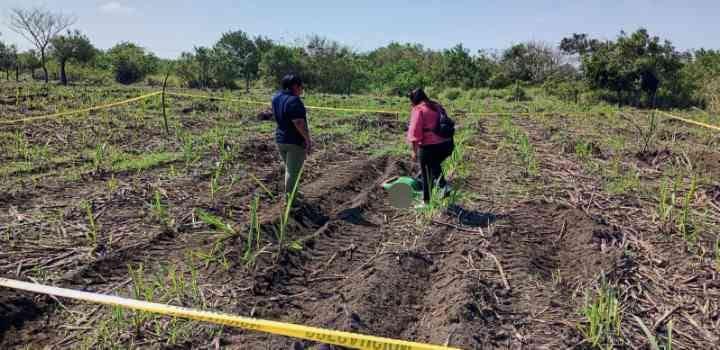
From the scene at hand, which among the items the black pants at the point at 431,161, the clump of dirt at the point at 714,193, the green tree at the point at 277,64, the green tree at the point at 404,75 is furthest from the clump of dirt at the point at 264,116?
the green tree at the point at 404,75

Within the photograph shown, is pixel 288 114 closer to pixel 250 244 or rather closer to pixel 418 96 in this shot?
pixel 418 96

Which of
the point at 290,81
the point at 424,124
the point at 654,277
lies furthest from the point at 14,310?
the point at 654,277

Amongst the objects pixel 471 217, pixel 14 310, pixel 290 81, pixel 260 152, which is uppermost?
pixel 290 81

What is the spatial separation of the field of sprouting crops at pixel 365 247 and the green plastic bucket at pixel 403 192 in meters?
0.14

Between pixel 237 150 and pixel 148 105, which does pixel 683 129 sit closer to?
pixel 237 150

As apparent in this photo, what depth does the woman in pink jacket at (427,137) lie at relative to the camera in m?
5.45

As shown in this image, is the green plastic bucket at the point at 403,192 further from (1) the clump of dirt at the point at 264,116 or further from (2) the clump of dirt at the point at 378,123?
(1) the clump of dirt at the point at 264,116

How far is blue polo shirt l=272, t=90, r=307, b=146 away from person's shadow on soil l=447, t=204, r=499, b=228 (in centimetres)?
188

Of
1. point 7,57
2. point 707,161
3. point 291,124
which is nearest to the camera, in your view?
point 291,124

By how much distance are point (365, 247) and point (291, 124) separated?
1.58m

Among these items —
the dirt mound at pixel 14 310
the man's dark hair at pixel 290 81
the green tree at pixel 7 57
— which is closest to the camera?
the dirt mound at pixel 14 310

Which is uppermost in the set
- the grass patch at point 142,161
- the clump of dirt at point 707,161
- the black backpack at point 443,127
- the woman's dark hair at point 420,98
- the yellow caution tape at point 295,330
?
the woman's dark hair at point 420,98

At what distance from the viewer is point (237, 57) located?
2734cm

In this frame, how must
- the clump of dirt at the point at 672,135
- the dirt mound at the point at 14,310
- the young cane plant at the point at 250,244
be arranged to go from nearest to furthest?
the dirt mound at the point at 14,310 < the young cane plant at the point at 250,244 < the clump of dirt at the point at 672,135
